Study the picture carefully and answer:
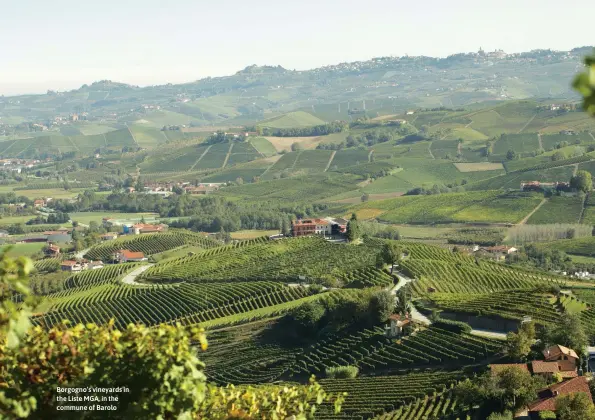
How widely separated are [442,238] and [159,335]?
96263 mm

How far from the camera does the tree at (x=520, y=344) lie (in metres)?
46.8

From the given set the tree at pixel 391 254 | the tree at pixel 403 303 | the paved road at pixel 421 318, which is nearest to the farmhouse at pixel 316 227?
the tree at pixel 391 254

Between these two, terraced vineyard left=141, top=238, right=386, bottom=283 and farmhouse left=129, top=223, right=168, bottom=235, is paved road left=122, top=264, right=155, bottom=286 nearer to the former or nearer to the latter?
terraced vineyard left=141, top=238, right=386, bottom=283

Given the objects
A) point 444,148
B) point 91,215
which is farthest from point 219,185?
point 444,148

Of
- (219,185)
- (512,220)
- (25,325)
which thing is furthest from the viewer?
(219,185)

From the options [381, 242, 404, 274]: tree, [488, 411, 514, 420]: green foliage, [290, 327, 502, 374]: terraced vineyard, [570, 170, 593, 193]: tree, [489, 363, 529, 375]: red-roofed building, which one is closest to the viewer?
[488, 411, 514, 420]: green foliage

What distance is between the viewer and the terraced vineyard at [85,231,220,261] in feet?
348

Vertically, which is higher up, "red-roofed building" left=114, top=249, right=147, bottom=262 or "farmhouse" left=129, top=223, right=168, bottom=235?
"red-roofed building" left=114, top=249, right=147, bottom=262

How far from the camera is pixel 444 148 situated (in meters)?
185

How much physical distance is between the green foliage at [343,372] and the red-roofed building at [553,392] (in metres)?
12.8

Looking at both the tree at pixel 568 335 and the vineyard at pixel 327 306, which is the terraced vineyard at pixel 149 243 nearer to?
the vineyard at pixel 327 306

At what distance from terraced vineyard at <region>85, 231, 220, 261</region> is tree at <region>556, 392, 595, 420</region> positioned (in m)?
72.5

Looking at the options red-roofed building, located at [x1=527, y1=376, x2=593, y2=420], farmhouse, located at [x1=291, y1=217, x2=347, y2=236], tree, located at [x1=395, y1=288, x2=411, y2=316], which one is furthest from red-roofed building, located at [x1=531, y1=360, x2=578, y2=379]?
farmhouse, located at [x1=291, y1=217, x2=347, y2=236]

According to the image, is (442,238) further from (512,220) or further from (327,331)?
(327,331)
